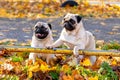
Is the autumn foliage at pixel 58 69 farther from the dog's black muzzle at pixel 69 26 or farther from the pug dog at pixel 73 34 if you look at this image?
the dog's black muzzle at pixel 69 26

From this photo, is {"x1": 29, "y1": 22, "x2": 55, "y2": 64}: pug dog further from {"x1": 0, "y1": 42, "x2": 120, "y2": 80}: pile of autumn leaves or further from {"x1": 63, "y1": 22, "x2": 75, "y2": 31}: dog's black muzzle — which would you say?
{"x1": 63, "y1": 22, "x2": 75, "y2": 31}: dog's black muzzle

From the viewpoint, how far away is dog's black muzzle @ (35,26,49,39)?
818cm

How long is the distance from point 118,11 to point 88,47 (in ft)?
37.7

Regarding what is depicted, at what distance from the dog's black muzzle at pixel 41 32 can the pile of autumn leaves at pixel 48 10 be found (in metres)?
9.93

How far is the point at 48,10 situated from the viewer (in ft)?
65.2

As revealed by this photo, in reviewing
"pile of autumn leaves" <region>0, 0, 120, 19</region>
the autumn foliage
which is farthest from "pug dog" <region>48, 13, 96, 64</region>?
"pile of autumn leaves" <region>0, 0, 120, 19</region>

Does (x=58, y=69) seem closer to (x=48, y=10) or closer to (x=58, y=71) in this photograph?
(x=58, y=71)

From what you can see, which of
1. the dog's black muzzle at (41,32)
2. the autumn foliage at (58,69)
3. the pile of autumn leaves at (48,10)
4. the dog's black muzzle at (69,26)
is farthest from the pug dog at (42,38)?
the pile of autumn leaves at (48,10)

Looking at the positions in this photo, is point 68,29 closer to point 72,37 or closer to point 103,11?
point 72,37

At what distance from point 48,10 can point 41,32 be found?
1173 cm

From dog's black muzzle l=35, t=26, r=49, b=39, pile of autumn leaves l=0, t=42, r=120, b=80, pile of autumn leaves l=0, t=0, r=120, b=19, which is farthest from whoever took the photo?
pile of autumn leaves l=0, t=0, r=120, b=19

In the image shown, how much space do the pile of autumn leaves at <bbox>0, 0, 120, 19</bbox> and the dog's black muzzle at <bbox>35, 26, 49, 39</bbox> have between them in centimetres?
993

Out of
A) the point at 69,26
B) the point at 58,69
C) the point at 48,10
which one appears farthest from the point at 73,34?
the point at 48,10

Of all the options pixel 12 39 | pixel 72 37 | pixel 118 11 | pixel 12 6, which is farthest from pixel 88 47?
pixel 12 6
